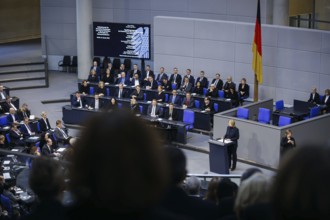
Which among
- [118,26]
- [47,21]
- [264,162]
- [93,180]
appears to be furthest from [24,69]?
[93,180]

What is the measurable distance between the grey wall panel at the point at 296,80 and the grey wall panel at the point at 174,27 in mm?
3531

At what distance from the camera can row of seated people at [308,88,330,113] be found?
19.3 metres

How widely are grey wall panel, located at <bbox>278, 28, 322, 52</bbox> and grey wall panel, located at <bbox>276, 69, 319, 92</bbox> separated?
2.56 feet

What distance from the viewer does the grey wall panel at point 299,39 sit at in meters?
20.5

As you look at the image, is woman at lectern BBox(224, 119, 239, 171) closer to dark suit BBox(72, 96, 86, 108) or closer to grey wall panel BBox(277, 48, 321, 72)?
grey wall panel BBox(277, 48, 321, 72)

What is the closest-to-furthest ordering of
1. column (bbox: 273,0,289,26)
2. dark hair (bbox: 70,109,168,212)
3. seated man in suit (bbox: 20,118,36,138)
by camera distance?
1. dark hair (bbox: 70,109,168,212)
2. seated man in suit (bbox: 20,118,36,138)
3. column (bbox: 273,0,289,26)

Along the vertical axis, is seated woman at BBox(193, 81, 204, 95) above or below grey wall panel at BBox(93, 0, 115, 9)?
below

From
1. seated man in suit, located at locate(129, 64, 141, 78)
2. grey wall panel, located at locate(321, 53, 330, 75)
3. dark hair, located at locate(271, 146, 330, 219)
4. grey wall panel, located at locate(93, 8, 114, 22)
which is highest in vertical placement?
grey wall panel, located at locate(93, 8, 114, 22)

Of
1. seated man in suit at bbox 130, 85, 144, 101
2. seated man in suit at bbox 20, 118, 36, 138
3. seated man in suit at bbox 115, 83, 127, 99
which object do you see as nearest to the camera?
seated man in suit at bbox 20, 118, 36, 138

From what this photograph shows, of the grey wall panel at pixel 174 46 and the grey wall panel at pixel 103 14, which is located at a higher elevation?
the grey wall panel at pixel 103 14

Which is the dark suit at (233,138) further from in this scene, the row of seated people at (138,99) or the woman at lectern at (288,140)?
the row of seated people at (138,99)

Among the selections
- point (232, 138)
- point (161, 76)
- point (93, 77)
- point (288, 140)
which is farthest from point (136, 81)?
point (288, 140)

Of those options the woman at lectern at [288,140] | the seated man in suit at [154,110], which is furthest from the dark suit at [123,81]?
the woman at lectern at [288,140]

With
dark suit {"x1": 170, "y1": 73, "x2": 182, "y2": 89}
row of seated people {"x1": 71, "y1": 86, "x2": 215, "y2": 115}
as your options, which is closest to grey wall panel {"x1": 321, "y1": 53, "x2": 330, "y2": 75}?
row of seated people {"x1": 71, "y1": 86, "x2": 215, "y2": 115}
